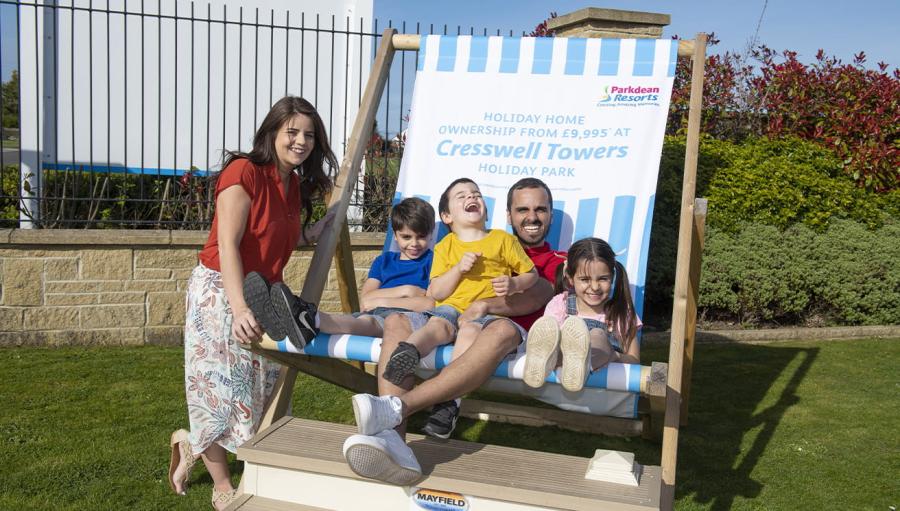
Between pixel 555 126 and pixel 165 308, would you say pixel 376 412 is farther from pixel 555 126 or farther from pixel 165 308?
pixel 165 308

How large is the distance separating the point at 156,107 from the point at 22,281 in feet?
8.02

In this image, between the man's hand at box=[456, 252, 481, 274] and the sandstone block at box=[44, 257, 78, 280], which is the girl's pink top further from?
the sandstone block at box=[44, 257, 78, 280]

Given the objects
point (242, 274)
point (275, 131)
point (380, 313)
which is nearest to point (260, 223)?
point (242, 274)

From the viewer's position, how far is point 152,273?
5465 millimetres

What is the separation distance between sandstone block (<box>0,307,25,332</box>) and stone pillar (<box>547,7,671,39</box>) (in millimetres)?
3968

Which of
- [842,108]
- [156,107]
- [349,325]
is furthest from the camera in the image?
[156,107]

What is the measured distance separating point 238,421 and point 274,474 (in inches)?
19.5

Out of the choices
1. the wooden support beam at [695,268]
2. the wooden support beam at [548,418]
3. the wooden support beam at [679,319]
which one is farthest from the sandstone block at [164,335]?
the wooden support beam at [679,319]

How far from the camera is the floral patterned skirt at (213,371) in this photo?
297cm

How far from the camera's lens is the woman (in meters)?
2.93

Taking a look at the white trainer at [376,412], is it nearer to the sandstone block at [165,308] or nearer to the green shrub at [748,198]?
the sandstone block at [165,308]

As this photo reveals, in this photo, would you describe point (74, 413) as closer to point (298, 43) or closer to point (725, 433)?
point (725, 433)

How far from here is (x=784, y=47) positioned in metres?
7.18

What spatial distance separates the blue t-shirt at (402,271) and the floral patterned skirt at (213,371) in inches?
29.2
